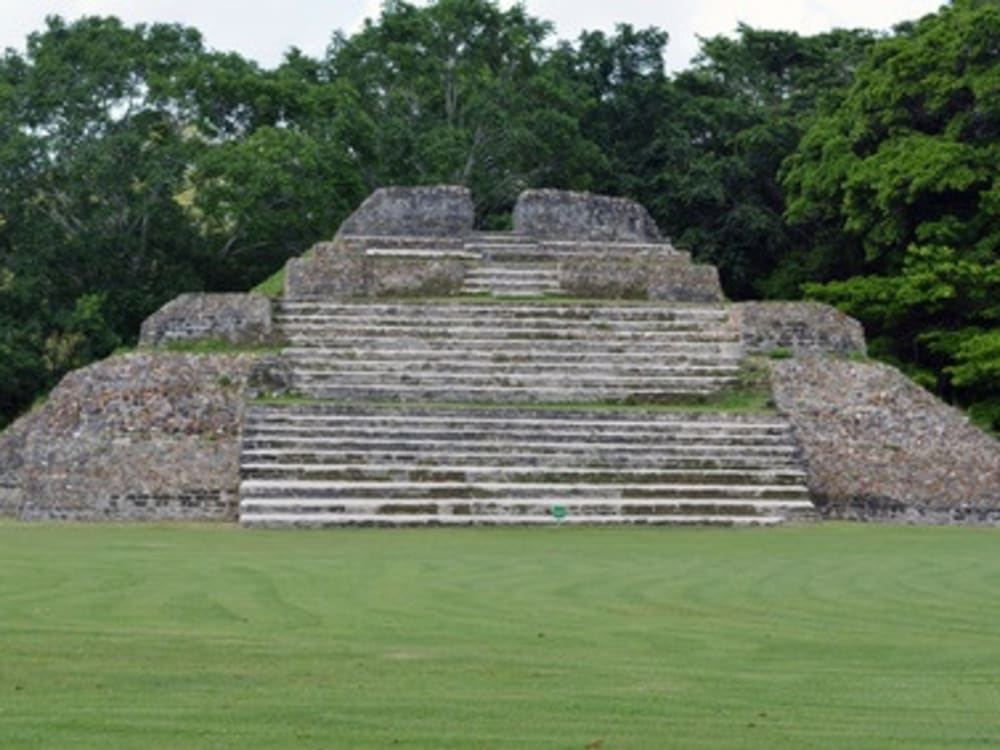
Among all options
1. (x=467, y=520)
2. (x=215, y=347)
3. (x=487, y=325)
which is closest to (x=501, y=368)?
(x=487, y=325)

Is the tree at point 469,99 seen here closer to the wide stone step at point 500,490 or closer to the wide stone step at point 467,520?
the wide stone step at point 500,490

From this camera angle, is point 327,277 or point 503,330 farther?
point 327,277

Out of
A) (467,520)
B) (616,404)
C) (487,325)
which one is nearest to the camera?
(467,520)

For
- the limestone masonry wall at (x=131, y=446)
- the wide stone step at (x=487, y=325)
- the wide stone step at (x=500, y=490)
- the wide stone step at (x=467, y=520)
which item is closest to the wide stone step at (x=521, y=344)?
the wide stone step at (x=487, y=325)

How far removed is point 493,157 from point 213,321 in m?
17.7

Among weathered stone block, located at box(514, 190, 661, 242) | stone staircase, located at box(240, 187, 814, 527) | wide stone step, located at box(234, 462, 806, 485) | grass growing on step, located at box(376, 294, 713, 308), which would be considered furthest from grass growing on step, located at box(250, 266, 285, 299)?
wide stone step, located at box(234, 462, 806, 485)

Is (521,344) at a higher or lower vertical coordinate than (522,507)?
higher

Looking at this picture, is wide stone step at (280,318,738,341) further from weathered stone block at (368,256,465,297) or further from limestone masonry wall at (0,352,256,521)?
limestone masonry wall at (0,352,256,521)

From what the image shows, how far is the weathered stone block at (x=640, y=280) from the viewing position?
26219mm

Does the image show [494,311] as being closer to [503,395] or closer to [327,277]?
[503,395]

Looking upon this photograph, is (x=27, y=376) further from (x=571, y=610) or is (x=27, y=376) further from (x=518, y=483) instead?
(x=571, y=610)

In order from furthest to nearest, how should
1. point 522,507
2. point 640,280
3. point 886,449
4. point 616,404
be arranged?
point 640,280, point 616,404, point 886,449, point 522,507

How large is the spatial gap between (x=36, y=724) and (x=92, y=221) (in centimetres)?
2804

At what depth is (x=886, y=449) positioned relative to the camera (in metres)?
20.9
